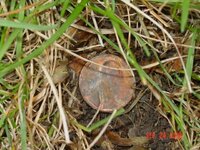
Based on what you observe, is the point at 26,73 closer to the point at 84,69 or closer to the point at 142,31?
the point at 84,69

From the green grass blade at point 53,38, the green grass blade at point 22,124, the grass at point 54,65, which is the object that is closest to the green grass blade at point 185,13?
the grass at point 54,65

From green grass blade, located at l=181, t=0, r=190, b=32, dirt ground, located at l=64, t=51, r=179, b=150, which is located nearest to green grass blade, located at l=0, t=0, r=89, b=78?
dirt ground, located at l=64, t=51, r=179, b=150

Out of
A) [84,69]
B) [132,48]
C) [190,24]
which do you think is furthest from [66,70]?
[190,24]

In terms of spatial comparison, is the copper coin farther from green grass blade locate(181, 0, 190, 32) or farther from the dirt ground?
green grass blade locate(181, 0, 190, 32)

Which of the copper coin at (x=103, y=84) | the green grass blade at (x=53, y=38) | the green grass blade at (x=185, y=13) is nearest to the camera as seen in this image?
the green grass blade at (x=185, y=13)

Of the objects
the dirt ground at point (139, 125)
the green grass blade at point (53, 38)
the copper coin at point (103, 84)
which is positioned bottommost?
the dirt ground at point (139, 125)

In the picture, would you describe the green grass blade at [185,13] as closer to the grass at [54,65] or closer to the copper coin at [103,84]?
the grass at [54,65]

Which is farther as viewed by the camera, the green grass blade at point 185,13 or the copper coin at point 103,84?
the copper coin at point 103,84
